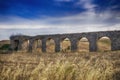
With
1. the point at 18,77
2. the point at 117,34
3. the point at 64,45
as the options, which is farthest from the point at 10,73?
the point at 64,45

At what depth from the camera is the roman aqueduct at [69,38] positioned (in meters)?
26.2

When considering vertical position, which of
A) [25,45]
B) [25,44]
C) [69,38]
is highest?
[69,38]

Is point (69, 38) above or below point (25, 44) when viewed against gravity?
above

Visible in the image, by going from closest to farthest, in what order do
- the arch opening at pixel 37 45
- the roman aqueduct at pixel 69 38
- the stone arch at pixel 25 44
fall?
the roman aqueduct at pixel 69 38 → the arch opening at pixel 37 45 → the stone arch at pixel 25 44

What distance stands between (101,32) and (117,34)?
206cm

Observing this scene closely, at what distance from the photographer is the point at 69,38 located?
3048 cm

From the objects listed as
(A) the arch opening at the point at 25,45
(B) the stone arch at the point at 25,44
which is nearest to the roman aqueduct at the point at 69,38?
(B) the stone arch at the point at 25,44

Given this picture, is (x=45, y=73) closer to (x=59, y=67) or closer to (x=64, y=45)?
(x=59, y=67)

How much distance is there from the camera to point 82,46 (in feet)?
119

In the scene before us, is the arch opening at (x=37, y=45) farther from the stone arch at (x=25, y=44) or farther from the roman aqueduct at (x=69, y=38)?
the stone arch at (x=25, y=44)

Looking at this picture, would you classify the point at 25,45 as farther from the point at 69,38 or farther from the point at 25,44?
the point at 69,38

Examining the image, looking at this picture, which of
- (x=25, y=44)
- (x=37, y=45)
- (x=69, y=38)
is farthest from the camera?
(x=25, y=44)

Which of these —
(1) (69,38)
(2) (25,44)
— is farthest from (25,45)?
(1) (69,38)

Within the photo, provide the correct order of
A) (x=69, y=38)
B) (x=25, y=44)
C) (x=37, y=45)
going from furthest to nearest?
(x=25, y=44)
(x=37, y=45)
(x=69, y=38)
